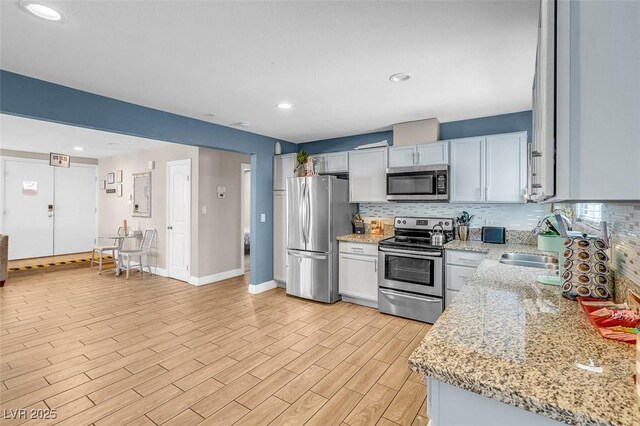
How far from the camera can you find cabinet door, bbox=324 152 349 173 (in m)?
4.50

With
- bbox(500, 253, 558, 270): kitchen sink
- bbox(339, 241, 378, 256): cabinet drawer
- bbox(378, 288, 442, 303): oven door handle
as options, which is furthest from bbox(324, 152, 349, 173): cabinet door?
bbox(500, 253, 558, 270): kitchen sink

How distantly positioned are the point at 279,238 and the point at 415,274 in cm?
227

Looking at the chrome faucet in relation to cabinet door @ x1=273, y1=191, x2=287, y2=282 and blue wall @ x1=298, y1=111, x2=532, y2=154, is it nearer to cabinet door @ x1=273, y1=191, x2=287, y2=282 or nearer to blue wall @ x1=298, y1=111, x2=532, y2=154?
blue wall @ x1=298, y1=111, x2=532, y2=154

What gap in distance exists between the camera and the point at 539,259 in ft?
9.23

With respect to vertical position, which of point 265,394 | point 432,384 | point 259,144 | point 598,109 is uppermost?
point 259,144

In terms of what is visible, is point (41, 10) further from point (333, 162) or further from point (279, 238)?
point (279, 238)

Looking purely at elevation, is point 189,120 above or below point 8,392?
above

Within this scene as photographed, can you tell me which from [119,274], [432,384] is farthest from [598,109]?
[119,274]

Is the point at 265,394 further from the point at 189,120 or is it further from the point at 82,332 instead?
the point at 189,120

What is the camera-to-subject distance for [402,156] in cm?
401

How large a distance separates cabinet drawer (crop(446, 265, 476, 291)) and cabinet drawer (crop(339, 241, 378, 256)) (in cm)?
91

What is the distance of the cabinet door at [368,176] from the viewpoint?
4.19 meters

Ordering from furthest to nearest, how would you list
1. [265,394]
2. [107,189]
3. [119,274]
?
[107,189] < [119,274] < [265,394]

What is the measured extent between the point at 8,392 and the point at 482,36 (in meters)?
4.10
